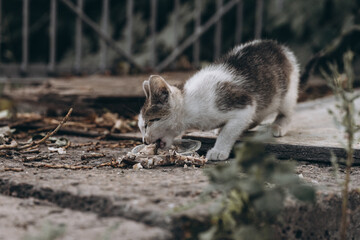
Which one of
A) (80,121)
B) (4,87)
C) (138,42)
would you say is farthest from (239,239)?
(138,42)

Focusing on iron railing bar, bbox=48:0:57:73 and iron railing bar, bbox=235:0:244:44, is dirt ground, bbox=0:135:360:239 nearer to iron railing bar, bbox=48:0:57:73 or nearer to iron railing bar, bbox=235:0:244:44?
iron railing bar, bbox=48:0:57:73

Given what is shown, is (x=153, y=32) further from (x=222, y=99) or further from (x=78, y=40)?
(x=222, y=99)

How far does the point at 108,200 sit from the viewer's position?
1596 mm

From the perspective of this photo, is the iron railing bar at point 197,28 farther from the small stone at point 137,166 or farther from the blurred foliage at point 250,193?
the blurred foliage at point 250,193

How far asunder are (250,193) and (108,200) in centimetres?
55

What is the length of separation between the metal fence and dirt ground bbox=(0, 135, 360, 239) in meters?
3.12

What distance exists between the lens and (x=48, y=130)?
320 cm

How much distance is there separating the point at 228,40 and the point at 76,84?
258 centimetres

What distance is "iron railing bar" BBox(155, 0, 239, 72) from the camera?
568cm

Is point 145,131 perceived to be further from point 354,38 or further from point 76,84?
point 354,38

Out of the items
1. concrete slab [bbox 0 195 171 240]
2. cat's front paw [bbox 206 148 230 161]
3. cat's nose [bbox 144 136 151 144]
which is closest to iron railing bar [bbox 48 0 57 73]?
cat's nose [bbox 144 136 151 144]

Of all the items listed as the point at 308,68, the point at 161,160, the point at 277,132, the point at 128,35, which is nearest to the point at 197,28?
the point at 128,35

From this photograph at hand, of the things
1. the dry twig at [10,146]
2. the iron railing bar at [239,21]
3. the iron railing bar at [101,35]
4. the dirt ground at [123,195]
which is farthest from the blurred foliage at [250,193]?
the iron railing bar at [239,21]

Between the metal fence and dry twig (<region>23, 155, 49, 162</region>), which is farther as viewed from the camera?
the metal fence
